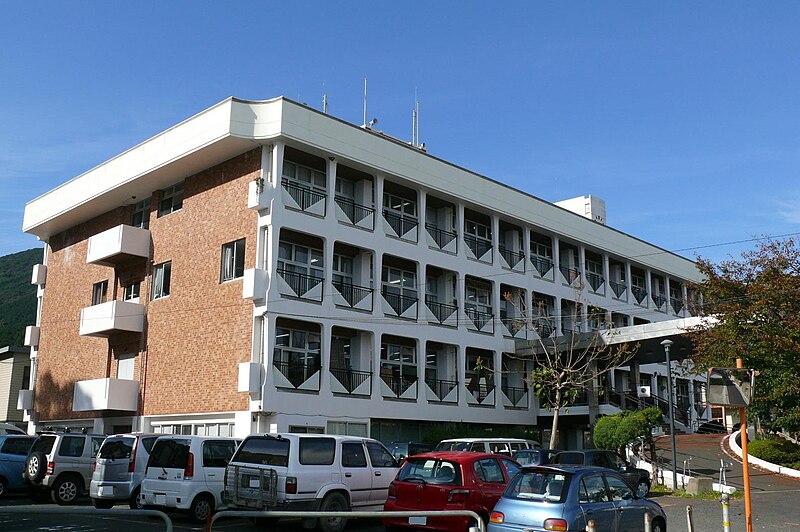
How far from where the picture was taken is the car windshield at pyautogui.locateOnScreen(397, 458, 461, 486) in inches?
592

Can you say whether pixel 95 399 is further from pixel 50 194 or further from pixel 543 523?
pixel 543 523

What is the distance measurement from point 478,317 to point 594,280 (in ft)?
34.8

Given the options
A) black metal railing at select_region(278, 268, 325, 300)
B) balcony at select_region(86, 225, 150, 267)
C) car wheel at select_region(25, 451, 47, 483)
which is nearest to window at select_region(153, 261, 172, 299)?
balcony at select_region(86, 225, 150, 267)

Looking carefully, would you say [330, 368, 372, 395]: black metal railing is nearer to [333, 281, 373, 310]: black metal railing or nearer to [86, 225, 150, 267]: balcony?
[333, 281, 373, 310]: black metal railing

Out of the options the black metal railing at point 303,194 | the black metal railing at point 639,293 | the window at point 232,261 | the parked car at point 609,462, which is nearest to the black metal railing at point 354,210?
the black metal railing at point 303,194

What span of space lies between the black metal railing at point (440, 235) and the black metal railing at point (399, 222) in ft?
3.81

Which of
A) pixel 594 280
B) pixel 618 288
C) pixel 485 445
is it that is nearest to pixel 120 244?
pixel 485 445

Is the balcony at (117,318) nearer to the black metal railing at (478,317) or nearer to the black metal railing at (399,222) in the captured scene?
the black metal railing at (399,222)

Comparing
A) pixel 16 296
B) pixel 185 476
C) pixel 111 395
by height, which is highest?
pixel 16 296

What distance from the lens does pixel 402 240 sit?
34562 mm

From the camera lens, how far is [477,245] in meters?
39.1

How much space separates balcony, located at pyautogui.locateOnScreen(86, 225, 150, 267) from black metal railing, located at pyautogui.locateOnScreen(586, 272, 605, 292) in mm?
23431

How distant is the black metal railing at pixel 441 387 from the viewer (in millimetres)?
35466

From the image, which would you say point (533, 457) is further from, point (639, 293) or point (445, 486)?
point (639, 293)
